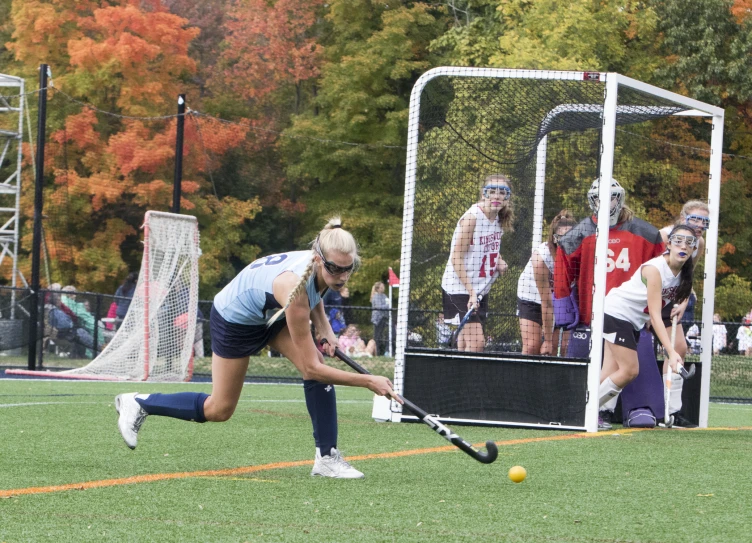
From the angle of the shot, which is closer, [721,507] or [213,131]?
[721,507]

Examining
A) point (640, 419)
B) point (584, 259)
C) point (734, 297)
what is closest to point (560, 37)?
point (734, 297)

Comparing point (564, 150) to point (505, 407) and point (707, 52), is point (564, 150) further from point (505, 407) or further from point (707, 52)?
point (707, 52)

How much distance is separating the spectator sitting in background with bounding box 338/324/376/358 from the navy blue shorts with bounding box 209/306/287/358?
11218 millimetres

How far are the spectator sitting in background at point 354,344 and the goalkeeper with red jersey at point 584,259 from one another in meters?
7.83

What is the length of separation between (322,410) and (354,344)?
38.1 ft

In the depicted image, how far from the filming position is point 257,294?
5551 mm

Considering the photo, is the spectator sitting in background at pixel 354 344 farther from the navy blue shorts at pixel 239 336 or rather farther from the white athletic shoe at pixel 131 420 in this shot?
the navy blue shorts at pixel 239 336

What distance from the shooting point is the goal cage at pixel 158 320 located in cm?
1432

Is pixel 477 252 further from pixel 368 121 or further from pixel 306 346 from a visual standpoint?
pixel 368 121

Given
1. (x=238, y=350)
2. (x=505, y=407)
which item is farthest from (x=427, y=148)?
(x=238, y=350)

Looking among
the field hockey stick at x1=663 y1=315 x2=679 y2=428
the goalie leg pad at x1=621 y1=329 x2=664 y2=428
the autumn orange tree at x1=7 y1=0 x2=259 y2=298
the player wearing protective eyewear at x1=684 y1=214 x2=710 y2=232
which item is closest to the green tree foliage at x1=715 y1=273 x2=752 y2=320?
the autumn orange tree at x1=7 y1=0 x2=259 y2=298

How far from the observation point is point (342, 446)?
23.5ft

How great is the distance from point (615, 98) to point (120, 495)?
5335 millimetres

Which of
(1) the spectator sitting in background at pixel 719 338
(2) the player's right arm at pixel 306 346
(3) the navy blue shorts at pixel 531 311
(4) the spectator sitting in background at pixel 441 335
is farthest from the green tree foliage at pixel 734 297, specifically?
(2) the player's right arm at pixel 306 346
